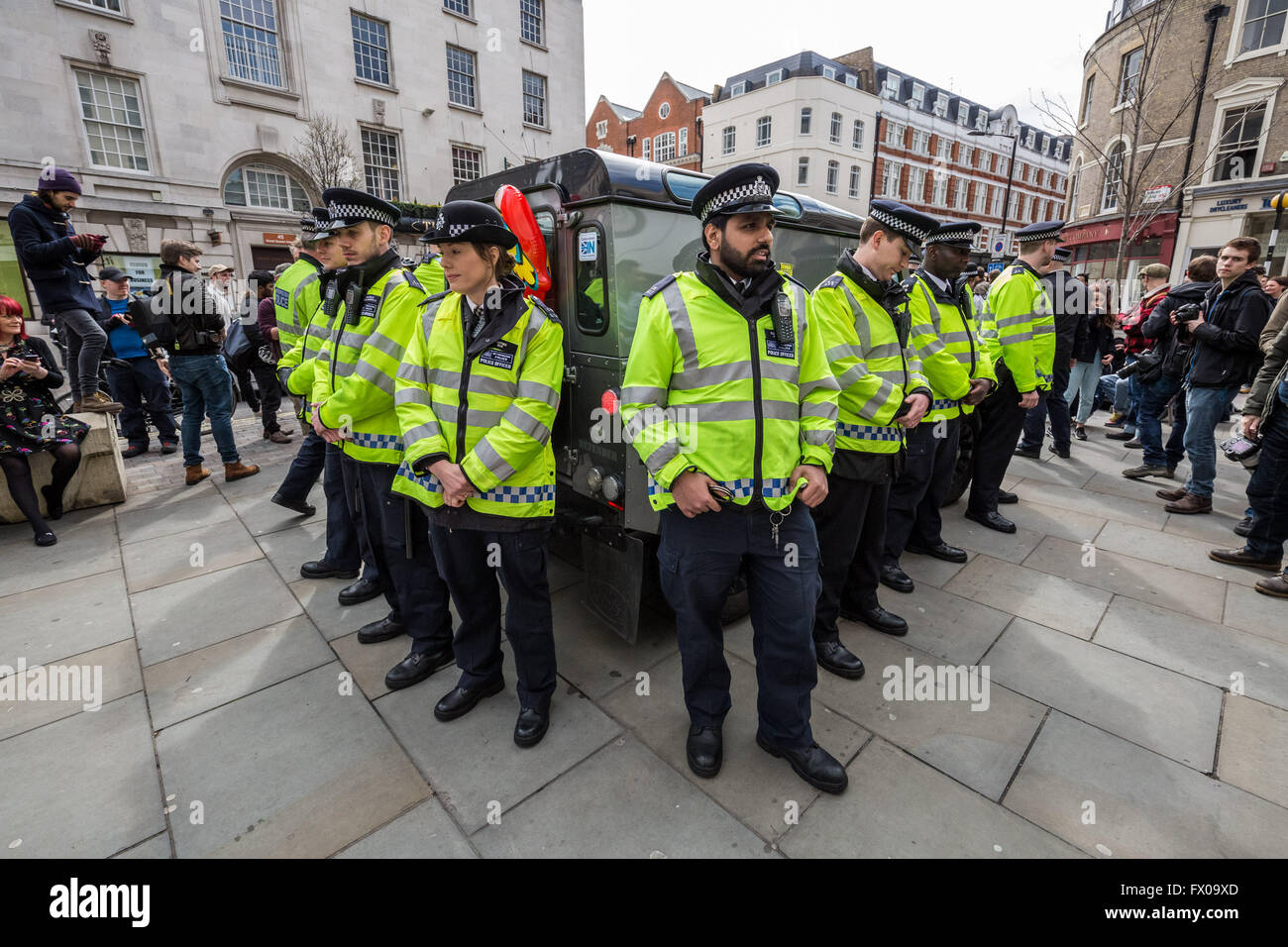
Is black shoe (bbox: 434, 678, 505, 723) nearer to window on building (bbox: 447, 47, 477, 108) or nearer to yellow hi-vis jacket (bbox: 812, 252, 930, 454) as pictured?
yellow hi-vis jacket (bbox: 812, 252, 930, 454)

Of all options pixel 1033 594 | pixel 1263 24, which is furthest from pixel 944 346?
pixel 1263 24

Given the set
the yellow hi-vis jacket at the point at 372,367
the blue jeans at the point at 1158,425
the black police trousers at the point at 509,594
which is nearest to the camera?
the black police trousers at the point at 509,594

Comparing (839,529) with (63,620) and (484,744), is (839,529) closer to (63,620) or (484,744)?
(484,744)

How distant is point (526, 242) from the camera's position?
3.35 m

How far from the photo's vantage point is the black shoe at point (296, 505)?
4.96 meters

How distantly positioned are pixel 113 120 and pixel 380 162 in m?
6.91

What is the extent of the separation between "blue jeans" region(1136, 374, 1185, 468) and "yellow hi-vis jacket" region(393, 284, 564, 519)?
7.12 meters

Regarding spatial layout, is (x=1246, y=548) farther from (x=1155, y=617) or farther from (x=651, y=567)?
(x=651, y=567)

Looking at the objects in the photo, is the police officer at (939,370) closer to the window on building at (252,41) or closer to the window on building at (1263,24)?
the window on building at (252,41)

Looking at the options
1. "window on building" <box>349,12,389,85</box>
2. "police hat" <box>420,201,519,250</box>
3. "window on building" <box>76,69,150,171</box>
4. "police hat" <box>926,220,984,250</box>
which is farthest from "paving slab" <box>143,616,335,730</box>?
"window on building" <box>349,12,389,85</box>

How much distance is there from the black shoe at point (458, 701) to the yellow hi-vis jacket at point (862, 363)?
7.39ft

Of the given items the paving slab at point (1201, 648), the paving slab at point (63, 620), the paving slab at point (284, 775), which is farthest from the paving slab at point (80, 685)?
the paving slab at point (1201, 648)

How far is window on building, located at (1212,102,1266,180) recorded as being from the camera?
61.6ft
